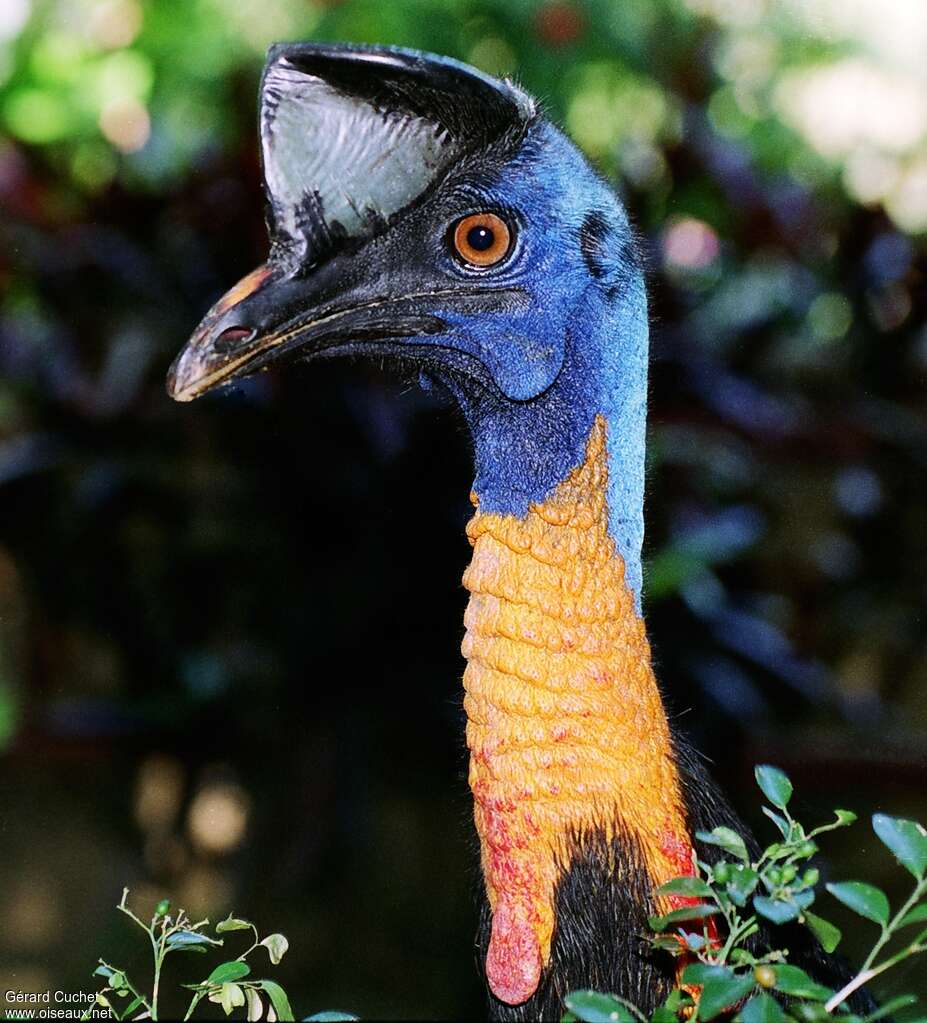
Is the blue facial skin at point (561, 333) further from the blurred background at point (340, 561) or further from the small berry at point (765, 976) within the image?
the blurred background at point (340, 561)

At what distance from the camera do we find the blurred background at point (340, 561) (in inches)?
96.2

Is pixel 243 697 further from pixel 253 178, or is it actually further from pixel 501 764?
pixel 501 764

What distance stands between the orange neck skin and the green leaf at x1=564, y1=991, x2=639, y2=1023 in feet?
0.68

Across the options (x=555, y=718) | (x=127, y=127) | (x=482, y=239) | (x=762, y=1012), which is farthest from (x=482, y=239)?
(x=127, y=127)

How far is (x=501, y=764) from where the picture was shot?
1.02 metres

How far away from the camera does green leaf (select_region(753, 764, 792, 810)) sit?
34.9 inches

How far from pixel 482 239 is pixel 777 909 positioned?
498mm

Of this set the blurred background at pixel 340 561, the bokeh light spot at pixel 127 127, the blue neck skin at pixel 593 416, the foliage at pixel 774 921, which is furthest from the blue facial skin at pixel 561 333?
the bokeh light spot at pixel 127 127

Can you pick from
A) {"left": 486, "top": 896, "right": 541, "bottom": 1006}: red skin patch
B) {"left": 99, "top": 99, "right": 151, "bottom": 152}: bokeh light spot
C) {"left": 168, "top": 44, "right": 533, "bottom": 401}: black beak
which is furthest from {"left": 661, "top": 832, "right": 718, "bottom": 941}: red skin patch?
{"left": 99, "top": 99, "right": 151, "bottom": 152}: bokeh light spot

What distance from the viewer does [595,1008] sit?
0.80 meters

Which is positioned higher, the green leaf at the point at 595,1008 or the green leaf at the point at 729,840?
the green leaf at the point at 729,840

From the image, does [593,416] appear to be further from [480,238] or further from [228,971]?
[228,971]

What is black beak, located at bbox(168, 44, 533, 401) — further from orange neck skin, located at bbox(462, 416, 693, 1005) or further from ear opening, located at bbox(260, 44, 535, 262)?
orange neck skin, located at bbox(462, 416, 693, 1005)


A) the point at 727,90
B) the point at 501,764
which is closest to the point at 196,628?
the point at 501,764
